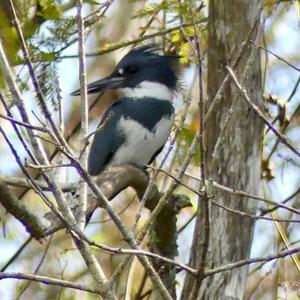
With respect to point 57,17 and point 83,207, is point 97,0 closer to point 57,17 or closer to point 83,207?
point 57,17

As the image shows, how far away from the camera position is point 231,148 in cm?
320

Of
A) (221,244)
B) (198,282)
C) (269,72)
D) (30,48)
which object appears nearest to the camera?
(198,282)

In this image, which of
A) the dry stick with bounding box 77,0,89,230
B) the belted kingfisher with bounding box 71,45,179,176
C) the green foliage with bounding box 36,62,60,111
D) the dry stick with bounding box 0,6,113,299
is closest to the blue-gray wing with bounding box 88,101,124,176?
the belted kingfisher with bounding box 71,45,179,176

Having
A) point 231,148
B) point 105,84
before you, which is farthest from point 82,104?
point 105,84

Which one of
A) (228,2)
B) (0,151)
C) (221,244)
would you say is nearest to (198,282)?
(221,244)

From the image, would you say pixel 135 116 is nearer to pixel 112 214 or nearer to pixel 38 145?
pixel 38 145

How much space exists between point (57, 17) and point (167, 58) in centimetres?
97

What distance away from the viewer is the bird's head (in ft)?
14.0

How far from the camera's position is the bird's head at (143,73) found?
4.28 metres

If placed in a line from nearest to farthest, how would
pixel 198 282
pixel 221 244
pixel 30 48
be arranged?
pixel 198 282 → pixel 221 244 → pixel 30 48

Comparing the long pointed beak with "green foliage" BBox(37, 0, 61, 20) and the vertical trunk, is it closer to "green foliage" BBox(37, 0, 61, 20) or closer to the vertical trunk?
"green foliage" BBox(37, 0, 61, 20)

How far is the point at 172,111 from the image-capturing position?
418 cm

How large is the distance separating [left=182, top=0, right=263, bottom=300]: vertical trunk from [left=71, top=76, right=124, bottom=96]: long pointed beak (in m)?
0.94

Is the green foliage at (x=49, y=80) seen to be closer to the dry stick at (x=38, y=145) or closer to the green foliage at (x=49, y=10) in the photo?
the green foliage at (x=49, y=10)
